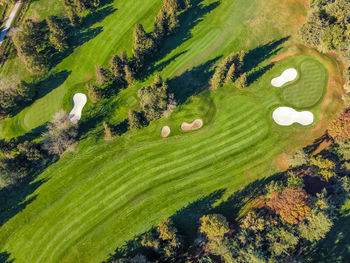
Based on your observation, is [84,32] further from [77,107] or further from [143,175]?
[143,175]

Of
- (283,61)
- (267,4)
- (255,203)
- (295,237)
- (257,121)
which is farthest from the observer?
(267,4)

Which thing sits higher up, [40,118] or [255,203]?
[40,118]

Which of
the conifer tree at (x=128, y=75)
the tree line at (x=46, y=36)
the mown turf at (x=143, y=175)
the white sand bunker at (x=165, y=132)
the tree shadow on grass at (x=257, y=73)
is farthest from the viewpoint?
the tree shadow on grass at (x=257, y=73)

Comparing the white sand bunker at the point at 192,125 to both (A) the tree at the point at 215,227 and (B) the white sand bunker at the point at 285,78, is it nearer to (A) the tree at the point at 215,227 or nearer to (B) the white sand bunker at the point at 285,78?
(A) the tree at the point at 215,227

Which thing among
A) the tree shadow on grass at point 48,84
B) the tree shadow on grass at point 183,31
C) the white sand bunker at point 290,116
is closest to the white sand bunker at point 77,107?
the tree shadow on grass at point 48,84

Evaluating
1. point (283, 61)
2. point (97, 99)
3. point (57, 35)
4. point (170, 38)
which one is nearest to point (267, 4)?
point (283, 61)

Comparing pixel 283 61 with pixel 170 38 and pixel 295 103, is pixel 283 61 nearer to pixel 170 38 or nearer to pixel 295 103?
pixel 295 103
